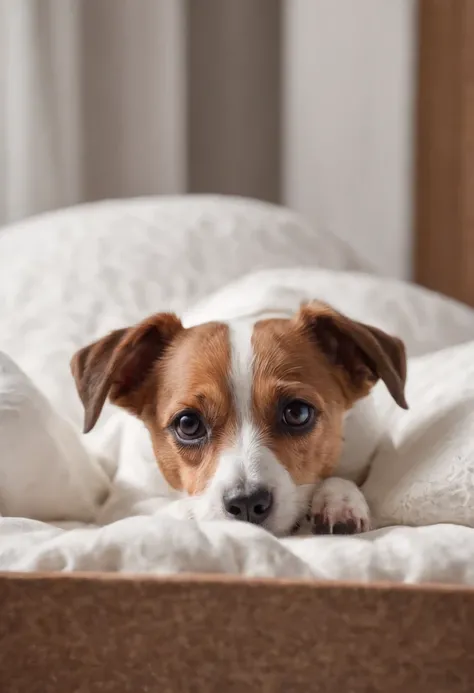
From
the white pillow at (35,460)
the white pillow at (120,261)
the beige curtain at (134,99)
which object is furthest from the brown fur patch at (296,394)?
the beige curtain at (134,99)

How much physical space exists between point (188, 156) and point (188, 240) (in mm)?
1149

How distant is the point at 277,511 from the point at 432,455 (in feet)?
0.84

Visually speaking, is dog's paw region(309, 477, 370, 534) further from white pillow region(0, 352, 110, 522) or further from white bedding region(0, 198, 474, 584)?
white pillow region(0, 352, 110, 522)

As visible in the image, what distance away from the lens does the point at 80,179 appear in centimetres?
300

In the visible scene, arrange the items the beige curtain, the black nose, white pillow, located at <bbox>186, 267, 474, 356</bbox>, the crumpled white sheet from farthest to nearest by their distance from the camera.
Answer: the beige curtain, white pillow, located at <bbox>186, 267, 474, 356</bbox>, the black nose, the crumpled white sheet

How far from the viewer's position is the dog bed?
3.09 ft

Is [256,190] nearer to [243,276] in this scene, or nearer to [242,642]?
[243,276]

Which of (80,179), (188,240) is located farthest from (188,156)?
(188,240)

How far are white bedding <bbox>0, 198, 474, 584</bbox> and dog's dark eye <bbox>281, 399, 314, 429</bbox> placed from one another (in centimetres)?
15

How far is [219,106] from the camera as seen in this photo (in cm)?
339

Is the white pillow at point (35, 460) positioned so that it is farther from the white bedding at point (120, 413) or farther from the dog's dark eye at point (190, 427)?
the dog's dark eye at point (190, 427)

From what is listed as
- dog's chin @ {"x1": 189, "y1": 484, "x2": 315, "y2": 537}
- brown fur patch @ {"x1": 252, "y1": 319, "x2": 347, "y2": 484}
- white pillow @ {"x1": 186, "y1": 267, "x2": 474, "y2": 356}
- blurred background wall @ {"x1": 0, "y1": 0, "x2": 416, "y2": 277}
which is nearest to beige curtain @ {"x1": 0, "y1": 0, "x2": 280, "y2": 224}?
blurred background wall @ {"x1": 0, "y1": 0, "x2": 416, "y2": 277}

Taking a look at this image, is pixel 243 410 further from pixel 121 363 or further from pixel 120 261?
pixel 120 261

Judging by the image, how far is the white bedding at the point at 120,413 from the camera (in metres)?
0.96
